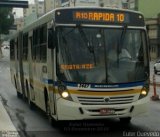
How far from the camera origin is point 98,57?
12172 mm

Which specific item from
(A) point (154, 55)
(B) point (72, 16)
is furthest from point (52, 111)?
(A) point (154, 55)

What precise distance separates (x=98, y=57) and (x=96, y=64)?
174 millimetres

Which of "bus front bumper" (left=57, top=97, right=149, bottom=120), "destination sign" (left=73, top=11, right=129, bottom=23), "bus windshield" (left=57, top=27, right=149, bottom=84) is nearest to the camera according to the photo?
"bus front bumper" (left=57, top=97, right=149, bottom=120)

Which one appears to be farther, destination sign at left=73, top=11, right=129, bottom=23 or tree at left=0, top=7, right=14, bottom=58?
tree at left=0, top=7, right=14, bottom=58

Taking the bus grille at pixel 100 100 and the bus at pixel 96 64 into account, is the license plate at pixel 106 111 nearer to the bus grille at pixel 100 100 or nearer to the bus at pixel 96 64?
the bus at pixel 96 64

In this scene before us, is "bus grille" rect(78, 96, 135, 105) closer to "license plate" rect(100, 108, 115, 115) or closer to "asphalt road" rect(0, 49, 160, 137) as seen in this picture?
"license plate" rect(100, 108, 115, 115)

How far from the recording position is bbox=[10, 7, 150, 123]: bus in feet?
38.8

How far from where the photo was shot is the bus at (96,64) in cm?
1181

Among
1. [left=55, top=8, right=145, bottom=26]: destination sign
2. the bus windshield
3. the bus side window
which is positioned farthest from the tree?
the bus windshield

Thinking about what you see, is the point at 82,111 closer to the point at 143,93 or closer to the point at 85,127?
the point at 85,127

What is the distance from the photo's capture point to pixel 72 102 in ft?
38.6

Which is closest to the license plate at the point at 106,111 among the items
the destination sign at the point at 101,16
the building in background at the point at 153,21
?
the destination sign at the point at 101,16

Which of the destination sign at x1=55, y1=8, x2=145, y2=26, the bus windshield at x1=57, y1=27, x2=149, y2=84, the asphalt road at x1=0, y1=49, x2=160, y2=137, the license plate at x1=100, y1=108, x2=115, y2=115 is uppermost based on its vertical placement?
the destination sign at x1=55, y1=8, x2=145, y2=26

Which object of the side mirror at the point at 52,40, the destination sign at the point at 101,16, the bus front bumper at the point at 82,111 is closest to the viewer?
the bus front bumper at the point at 82,111
